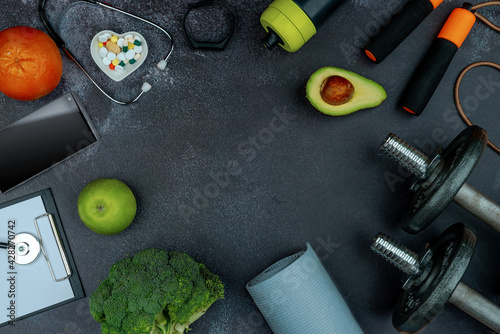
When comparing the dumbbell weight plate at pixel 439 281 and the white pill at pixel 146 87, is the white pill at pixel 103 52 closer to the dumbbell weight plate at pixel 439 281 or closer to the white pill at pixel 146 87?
the white pill at pixel 146 87

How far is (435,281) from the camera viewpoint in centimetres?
60

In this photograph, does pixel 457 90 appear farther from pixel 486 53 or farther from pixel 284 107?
pixel 284 107

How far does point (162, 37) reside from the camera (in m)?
0.77

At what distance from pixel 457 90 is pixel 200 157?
0.54 meters

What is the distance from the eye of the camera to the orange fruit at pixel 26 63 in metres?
0.65

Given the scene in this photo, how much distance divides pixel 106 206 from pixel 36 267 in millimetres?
242

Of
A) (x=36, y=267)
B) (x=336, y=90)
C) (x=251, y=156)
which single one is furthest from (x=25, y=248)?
(x=336, y=90)

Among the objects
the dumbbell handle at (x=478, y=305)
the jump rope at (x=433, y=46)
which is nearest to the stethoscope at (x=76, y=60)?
the jump rope at (x=433, y=46)

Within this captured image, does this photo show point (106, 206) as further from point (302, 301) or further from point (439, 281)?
point (439, 281)

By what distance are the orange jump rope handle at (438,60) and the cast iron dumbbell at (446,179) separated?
104mm

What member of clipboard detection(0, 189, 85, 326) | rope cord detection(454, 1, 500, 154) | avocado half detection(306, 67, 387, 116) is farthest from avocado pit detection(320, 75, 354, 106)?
clipboard detection(0, 189, 85, 326)

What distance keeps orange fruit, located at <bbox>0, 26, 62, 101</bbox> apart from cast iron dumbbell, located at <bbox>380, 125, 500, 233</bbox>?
24.8 inches

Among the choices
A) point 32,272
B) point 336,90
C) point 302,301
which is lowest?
point 32,272

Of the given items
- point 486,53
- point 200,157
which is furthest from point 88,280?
point 486,53
